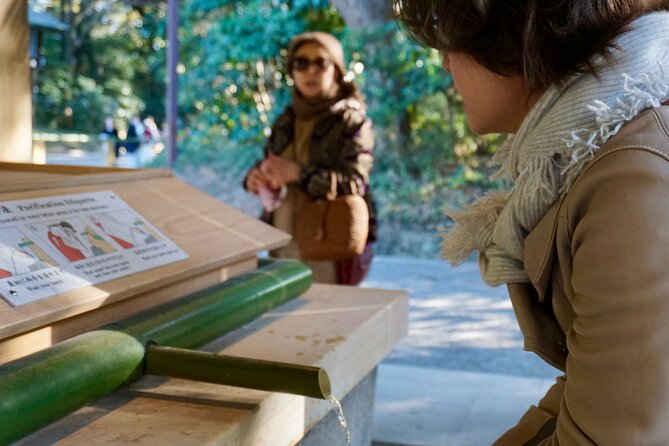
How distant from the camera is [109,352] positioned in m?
1.36

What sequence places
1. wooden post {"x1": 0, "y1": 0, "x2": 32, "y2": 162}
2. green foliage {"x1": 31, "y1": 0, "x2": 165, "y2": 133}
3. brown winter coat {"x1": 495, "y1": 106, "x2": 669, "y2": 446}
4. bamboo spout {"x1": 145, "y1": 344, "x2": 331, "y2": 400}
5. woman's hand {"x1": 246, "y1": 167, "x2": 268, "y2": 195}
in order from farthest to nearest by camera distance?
green foliage {"x1": 31, "y1": 0, "x2": 165, "y2": 133}, woman's hand {"x1": 246, "y1": 167, "x2": 268, "y2": 195}, wooden post {"x1": 0, "y1": 0, "x2": 32, "y2": 162}, bamboo spout {"x1": 145, "y1": 344, "x2": 331, "y2": 400}, brown winter coat {"x1": 495, "y1": 106, "x2": 669, "y2": 446}

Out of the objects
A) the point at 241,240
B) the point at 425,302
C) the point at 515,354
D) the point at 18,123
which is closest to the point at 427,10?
the point at 241,240

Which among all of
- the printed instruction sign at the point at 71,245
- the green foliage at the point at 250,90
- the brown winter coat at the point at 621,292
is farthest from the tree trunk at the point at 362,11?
the brown winter coat at the point at 621,292

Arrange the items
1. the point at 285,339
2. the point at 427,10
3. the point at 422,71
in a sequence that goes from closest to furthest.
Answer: the point at 427,10 < the point at 285,339 < the point at 422,71

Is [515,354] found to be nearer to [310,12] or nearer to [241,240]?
[241,240]

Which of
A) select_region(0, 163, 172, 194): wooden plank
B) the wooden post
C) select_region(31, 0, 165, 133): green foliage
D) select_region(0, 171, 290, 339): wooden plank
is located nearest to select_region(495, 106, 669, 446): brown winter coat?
select_region(0, 171, 290, 339): wooden plank

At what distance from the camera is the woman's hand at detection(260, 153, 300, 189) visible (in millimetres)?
3631

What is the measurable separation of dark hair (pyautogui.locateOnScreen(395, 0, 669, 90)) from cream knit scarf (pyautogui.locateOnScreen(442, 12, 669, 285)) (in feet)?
0.06

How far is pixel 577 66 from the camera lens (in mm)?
1137

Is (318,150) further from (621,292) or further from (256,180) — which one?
(621,292)

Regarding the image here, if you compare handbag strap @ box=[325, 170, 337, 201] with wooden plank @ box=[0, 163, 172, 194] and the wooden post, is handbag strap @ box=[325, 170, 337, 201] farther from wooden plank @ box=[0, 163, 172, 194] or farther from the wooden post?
wooden plank @ box=[0, 163, 172, 194]

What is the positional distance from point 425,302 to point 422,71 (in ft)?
12.4

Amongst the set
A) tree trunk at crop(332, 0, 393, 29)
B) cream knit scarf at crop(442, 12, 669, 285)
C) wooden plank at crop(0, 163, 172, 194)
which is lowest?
wooden plank at crop(0, 163, 172, 194)

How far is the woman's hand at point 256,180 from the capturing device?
12.1 feet
